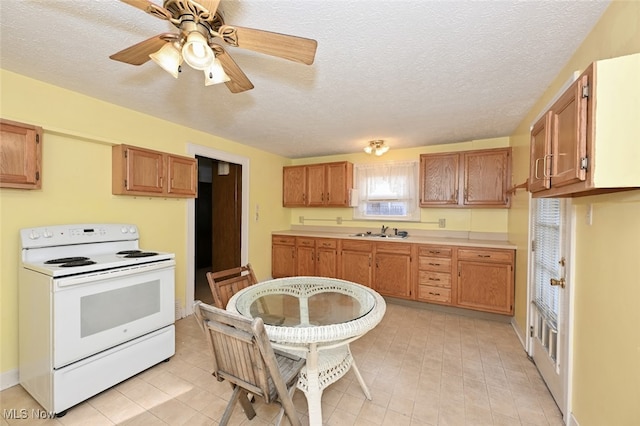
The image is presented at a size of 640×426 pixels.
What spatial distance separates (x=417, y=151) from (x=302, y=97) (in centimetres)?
238

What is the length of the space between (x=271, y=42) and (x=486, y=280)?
3332 mm

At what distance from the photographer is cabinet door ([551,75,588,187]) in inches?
39.4

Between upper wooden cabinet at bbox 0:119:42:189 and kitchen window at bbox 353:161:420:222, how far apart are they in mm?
3696

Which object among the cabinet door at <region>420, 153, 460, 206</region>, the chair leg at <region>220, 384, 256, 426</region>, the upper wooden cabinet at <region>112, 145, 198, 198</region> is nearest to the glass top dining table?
the chair leg at <region>220, 384, 256, 426</region>

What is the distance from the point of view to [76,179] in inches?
90.0

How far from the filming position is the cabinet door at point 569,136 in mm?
1000

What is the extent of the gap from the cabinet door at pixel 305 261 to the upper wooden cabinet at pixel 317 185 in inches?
31.5

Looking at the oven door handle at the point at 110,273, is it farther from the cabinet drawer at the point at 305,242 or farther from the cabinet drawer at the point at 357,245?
the cabinet drawer at the point at 357,245

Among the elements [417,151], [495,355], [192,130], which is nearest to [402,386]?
[495,355]

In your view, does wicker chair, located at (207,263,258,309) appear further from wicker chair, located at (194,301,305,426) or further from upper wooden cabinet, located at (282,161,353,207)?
upper wooden cabinet, located at (282,161,353,207)

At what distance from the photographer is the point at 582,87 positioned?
1.00 meters

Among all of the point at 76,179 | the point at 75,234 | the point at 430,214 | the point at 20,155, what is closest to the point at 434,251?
the point at 430,214

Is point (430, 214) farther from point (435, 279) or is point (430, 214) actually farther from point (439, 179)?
point (435, 279)

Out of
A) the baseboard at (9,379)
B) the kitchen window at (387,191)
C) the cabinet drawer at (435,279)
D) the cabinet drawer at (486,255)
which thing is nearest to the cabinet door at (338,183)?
the kitchen window at (387,191)
